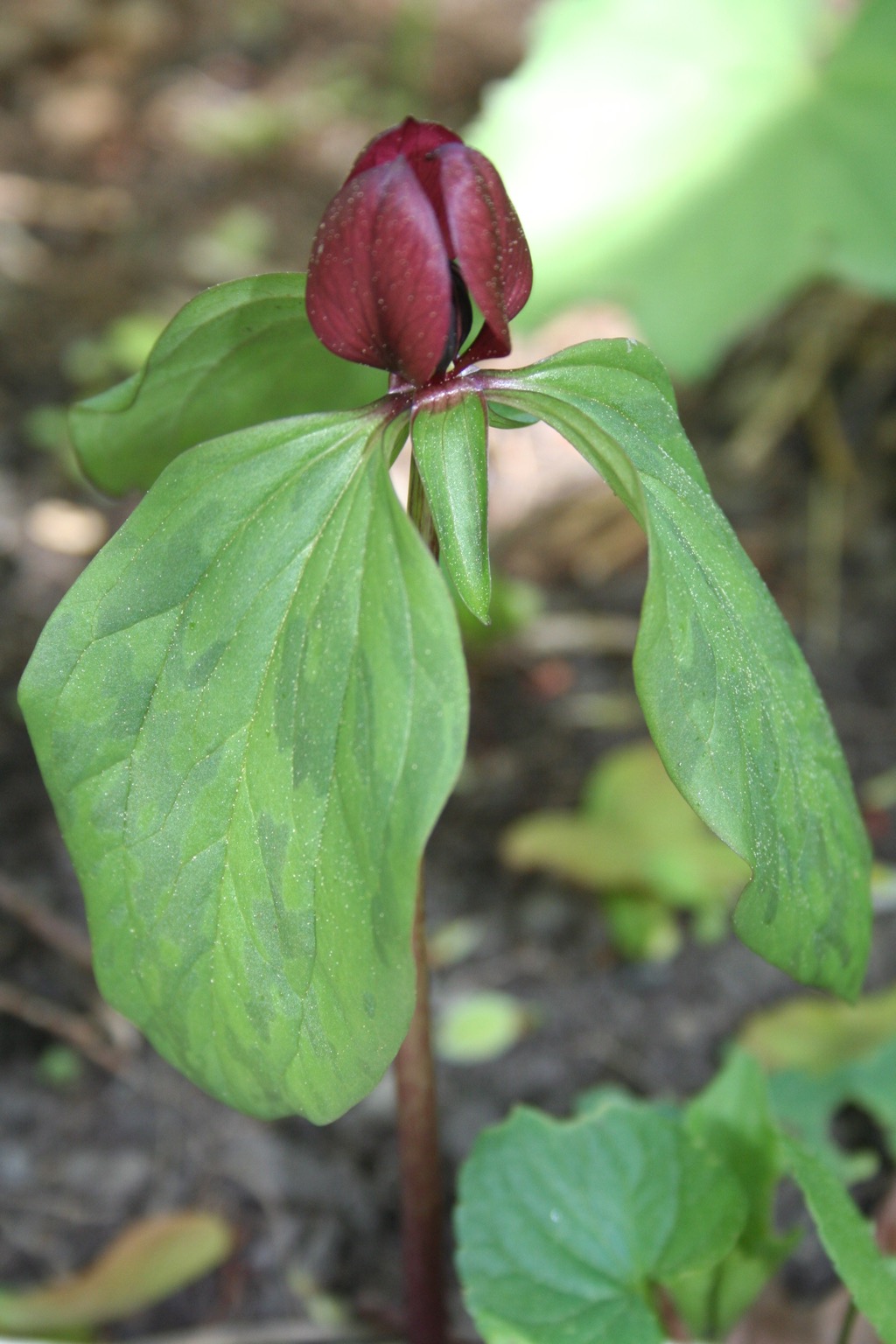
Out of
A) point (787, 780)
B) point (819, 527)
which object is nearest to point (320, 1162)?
point (787, 780)

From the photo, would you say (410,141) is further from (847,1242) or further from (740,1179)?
(740,1179)

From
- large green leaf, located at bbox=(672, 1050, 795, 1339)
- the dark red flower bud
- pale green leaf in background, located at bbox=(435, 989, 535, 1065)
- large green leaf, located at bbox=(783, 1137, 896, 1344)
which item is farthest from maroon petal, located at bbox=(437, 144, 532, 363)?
pale green leaf in background, located at bbox=(435, 989, 535, 1065)

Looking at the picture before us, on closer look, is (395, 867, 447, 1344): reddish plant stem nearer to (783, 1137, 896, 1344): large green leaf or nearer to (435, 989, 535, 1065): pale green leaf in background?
(783, 1137, 896, 1344): large green leaf

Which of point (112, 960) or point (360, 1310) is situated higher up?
point (112, 960)

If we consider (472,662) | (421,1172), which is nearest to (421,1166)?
(421,1172)

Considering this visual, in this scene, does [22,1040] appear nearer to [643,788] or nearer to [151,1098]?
[151,1098]

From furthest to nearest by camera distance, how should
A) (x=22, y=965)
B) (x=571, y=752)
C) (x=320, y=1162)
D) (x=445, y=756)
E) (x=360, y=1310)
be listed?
1. (x=571, y=752)
2. (x=22, y=965)
3. (x=320, y=1162)
4. (x=360, y=1310)
5. (x=445, y=756)

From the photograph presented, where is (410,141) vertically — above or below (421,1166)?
above

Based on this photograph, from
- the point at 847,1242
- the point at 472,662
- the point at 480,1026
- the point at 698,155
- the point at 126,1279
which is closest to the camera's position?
the point at 847,1242
